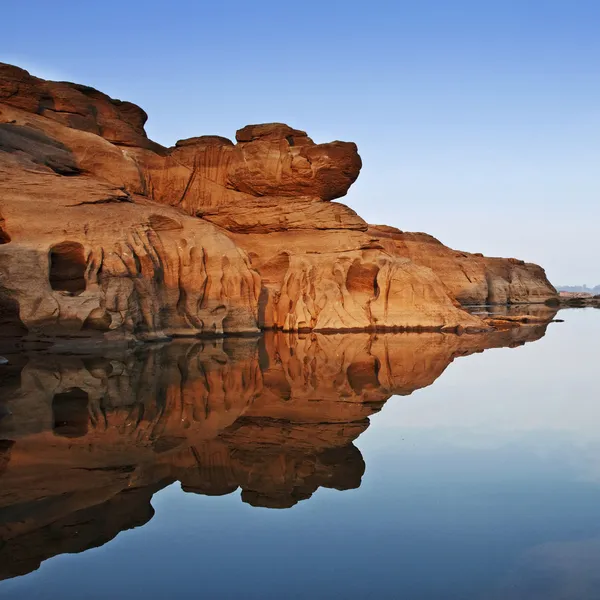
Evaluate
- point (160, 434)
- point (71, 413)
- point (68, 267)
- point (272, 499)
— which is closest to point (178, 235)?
point (68, 267)

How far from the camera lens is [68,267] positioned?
21.8m

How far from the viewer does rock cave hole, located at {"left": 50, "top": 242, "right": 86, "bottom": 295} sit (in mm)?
21422

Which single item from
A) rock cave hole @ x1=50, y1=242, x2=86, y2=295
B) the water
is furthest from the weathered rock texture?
the water

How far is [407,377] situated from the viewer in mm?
14961

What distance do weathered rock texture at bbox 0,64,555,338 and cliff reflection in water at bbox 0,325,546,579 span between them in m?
3.35

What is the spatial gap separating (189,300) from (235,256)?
112 inches

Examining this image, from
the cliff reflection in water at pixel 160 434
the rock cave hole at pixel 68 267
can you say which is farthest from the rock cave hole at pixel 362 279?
the cliff reflection in water at pixel 160 434

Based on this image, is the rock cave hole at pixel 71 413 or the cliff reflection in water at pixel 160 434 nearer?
the cliff reflection in water at pixel 160 434

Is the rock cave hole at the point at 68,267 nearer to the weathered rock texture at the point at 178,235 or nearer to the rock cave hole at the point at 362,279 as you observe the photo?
the weathered rock texture at the point at 178,235

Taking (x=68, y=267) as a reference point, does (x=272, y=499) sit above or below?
below

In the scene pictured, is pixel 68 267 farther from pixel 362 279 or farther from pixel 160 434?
pixel 362 279

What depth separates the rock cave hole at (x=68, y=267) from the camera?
843 inches

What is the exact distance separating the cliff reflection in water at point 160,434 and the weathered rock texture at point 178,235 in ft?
11.0

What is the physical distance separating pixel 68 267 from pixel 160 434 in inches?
574
